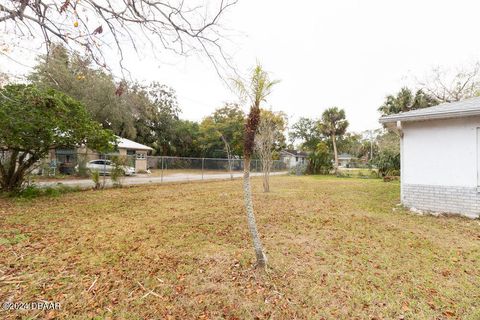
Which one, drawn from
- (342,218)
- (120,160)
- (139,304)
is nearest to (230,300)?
(139,304)

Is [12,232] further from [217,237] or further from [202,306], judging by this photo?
[202,306]

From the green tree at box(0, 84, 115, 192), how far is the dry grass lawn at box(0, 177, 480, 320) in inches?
120

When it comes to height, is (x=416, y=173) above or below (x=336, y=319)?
above

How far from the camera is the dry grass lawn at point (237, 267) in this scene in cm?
240


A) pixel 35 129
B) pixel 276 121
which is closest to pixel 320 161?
pixel 276 121

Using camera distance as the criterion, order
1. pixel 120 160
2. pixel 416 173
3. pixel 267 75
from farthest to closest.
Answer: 1. pixel 120 160
2. pixel 416 173
3. pixel 267 75

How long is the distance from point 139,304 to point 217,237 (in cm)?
210

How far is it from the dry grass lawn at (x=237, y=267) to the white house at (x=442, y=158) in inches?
24.3

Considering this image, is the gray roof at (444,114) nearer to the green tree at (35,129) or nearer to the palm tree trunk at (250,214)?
the palm tree trunk at (250,214)

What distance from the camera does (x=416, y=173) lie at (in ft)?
21.0

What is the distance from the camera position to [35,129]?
7605 millimetres

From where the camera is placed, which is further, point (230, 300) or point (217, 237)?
point (217, 237)

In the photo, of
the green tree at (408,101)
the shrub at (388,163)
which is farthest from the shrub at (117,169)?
the green tree at (408,101)

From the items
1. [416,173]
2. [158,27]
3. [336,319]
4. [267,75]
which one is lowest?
[336,319]
